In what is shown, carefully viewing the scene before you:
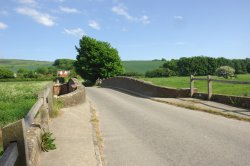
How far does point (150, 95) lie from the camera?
73.7 ft

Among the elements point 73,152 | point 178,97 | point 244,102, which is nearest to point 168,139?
point 73,152

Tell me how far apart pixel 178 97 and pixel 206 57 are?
270ft

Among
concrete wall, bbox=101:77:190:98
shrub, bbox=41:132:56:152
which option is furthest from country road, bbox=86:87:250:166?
concrete wall, bbox=101:77:190:98

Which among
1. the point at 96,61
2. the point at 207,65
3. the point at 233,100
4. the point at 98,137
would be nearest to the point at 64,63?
the point at 207,65

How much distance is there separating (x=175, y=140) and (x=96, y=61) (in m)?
56.0

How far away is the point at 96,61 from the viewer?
210ft

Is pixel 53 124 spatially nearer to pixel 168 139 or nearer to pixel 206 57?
pixel 168 139

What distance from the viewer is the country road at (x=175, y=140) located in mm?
6902

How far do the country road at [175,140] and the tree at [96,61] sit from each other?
167ft

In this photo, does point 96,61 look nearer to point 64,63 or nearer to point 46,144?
point 46,144

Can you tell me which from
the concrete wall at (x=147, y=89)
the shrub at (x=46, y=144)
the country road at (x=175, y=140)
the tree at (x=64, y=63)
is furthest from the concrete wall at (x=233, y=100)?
the tree at (x=64, y=63)

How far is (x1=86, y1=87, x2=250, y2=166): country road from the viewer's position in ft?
22.6

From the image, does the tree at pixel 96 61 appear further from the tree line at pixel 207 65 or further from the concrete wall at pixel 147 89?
the tree line at pixel 207 65

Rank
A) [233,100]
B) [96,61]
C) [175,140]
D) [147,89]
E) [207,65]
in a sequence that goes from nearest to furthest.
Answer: [175,140]
[233,100]
[147,89]
[96,61]
[207,65]
